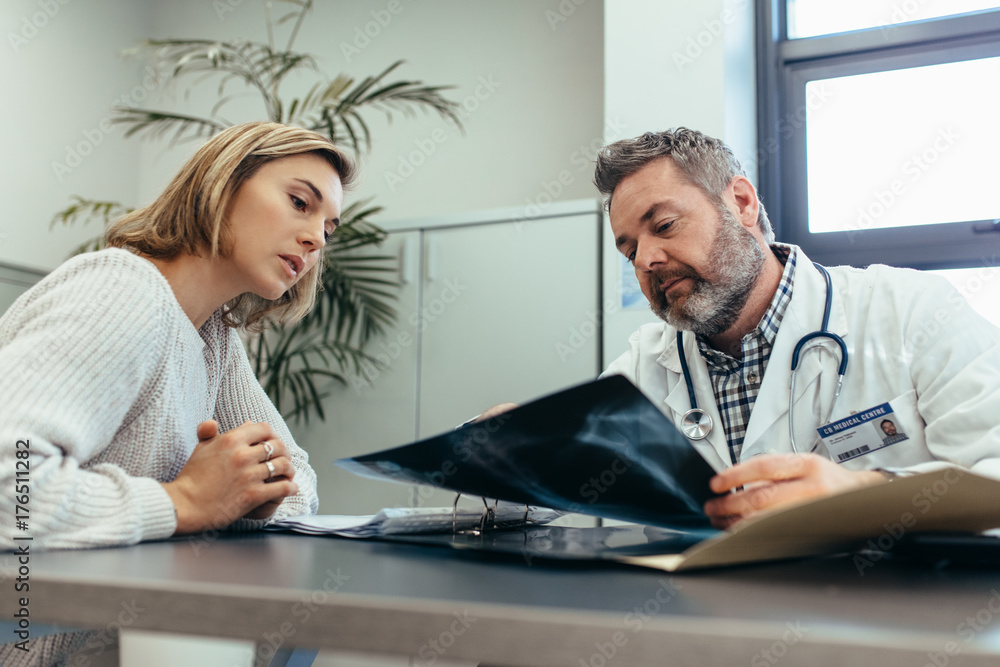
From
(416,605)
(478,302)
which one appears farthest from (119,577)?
(478,302)

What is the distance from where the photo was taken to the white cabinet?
8.00 feet

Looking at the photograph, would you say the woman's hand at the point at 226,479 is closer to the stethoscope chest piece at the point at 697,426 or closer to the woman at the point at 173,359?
the woman at the point at 173,359

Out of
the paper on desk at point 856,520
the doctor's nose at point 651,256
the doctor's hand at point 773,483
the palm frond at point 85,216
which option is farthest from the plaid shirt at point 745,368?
the palm frond at point 85,216

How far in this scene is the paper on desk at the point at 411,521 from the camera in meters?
0.77

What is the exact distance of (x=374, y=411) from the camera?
8.79 ft

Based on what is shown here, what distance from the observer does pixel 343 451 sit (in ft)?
8.82

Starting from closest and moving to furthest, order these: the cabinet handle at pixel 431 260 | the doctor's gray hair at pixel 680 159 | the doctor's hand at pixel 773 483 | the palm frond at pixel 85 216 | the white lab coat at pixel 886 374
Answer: the doctor's hand at pixel 773 483, the white lab coat at pixel 886 374, the doctor's gray hair at pixel 680 159, the cabinet handle at pixel 431 260, the palm frond at pixel 85 216

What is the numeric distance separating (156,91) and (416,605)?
161 inches

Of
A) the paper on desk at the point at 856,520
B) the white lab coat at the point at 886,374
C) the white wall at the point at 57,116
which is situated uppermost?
the white wall at the point at 57,116

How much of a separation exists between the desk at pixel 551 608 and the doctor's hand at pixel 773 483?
0.07 meters

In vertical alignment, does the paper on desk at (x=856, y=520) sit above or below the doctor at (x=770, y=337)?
below

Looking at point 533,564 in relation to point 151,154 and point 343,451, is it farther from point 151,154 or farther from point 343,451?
point 151,154

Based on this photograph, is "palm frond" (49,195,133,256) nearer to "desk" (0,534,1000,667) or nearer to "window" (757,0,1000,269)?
"window" (757,0,1000,269)

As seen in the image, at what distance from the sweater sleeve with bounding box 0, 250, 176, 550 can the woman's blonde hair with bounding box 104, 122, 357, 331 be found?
228 millimetres
